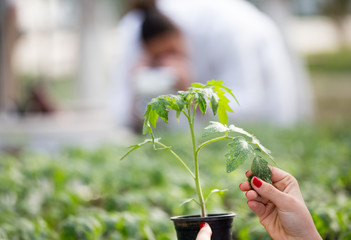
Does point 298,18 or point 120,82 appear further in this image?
point 298,18

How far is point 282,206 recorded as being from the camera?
1.53 m

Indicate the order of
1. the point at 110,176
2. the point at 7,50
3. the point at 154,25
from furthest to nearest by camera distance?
1. the point at 7,50
2. the point at 154,25
3. the point at 110,176

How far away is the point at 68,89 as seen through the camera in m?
28.4

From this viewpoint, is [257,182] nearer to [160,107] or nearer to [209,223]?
[209,223]

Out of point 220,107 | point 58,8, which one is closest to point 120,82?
point 220,107

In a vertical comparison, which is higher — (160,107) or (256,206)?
(160,107)

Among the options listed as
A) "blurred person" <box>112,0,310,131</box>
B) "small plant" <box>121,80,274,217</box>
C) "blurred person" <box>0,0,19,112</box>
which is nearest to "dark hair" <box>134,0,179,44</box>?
"blurred person" <box>112,0,310,131</box>

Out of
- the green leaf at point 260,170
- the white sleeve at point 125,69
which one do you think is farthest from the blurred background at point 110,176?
the green leaf at point 260,170

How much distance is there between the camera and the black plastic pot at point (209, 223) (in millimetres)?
1578

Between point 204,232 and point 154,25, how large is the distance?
204 inches

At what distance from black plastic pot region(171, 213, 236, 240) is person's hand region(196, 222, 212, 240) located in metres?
0.01

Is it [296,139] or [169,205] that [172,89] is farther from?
[169,205]

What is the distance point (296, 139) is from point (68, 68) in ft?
80.4

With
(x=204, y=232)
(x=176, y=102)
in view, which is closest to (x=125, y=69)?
(x=176, y=102)
